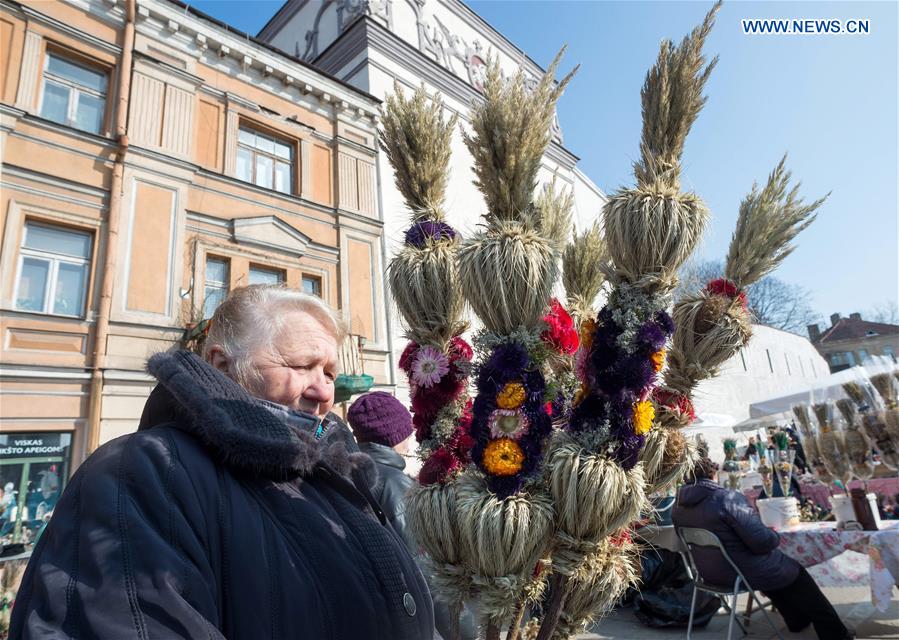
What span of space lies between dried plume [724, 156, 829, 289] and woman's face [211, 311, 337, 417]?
1.15 metres

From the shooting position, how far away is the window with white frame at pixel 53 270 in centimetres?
649

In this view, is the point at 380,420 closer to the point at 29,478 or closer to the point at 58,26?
the point at 29,478

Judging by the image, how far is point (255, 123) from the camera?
916 cm

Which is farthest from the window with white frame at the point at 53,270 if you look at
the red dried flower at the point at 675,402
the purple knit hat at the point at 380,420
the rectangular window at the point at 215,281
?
the red dried flower at the point at 675,402

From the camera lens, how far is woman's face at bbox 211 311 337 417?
3.85ft

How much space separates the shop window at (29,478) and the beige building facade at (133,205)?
2cm

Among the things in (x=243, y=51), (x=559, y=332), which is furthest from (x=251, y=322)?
(x=243, y=51)

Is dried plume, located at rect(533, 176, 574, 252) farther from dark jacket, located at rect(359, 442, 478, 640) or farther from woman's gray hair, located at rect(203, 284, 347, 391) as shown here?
dark jacket, located at rect(359, 442, 478, 640)

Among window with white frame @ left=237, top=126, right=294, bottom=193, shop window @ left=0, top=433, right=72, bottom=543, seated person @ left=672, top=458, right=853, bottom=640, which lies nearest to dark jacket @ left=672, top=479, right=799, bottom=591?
seated person @ left=672, top=458, right=853, bottom=640

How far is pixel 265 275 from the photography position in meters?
8.80

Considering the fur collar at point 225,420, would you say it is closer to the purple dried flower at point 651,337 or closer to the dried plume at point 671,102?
the purple dried flower at point 651,337

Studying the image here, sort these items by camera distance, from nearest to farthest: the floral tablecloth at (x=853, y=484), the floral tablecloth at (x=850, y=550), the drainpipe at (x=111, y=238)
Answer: the floral tablecloth at (x=850, y=550), the floral tablecloth at (x=853, y=484), the drainpipe at (x=111, y=238)

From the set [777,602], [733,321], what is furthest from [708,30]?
[777,602]

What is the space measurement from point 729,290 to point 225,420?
1.34 metres
